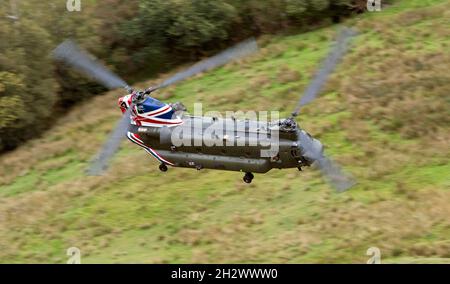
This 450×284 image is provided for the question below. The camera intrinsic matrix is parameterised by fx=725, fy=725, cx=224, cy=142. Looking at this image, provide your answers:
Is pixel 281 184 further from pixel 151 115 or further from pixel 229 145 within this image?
pixel 151 115

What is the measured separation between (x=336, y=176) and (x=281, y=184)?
10545 mm

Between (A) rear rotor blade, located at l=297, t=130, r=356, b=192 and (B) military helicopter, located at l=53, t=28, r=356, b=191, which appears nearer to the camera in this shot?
(A) rear rotor blade, located at l=297, t=130, r=356, b=192

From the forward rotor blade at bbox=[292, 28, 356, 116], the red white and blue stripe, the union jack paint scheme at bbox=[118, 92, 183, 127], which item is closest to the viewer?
the forward rotor blade at bbox=[292, 28, 356, 116]

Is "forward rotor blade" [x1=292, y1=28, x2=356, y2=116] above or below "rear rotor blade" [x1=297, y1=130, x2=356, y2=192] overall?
above

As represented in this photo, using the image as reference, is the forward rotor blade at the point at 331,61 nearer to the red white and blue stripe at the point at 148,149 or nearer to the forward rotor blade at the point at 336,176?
the forward rotor blade at the point at 336,176

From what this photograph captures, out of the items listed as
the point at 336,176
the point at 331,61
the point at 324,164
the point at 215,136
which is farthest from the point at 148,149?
the point at 331,61

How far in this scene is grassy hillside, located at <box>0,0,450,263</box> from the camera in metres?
29.0

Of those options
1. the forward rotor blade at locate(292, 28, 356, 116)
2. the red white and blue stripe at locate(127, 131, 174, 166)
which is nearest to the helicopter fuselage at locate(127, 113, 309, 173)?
the red white and blue stripe at locate(127, 131, 174, 166)

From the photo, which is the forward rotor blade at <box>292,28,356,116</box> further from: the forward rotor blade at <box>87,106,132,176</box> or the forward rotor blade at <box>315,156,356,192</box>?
the forward rotor blade at <box>87,106,132,176</box>

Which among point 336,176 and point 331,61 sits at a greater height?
point 331,61

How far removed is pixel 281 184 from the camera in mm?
33344

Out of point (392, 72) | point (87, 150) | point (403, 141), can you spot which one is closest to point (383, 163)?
point (403, 141)

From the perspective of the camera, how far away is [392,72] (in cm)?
4362
